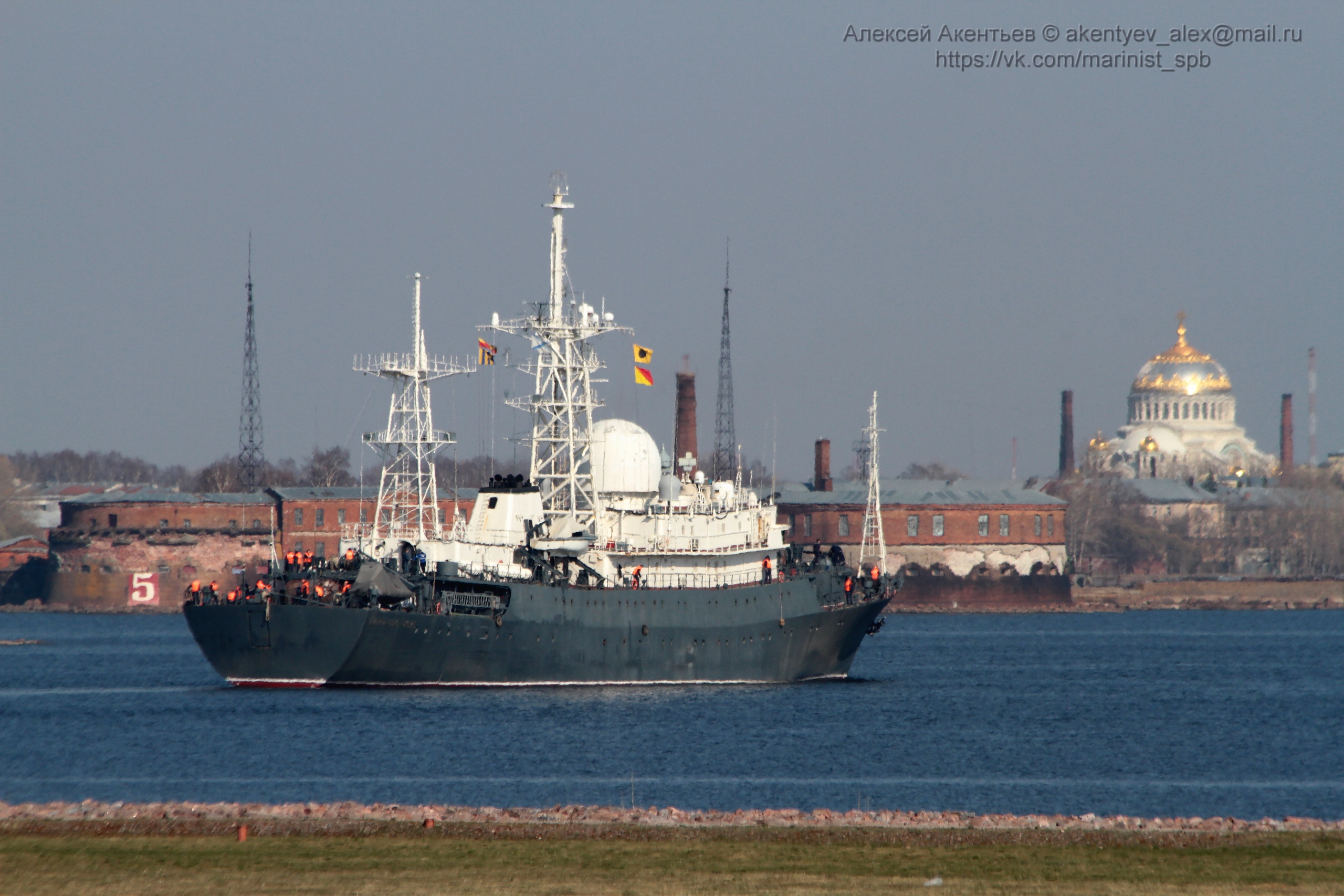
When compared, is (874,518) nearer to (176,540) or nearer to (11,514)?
(176,540)

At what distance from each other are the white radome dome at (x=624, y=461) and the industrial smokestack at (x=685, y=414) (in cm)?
5586

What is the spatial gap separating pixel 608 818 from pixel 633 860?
3708 mm

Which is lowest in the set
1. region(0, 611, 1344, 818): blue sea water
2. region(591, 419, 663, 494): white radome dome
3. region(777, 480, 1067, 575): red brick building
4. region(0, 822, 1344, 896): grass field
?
region(0, 611, 1344, 818): blue sea water

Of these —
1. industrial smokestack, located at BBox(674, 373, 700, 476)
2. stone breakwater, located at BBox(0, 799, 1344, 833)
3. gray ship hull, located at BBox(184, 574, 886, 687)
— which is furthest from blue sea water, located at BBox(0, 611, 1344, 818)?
industrial smokestack, located at BBox(674, 373, 700, 476)

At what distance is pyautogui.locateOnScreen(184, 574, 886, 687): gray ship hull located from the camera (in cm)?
5491

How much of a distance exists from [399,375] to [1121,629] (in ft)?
199

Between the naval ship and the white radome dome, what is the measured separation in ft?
0.25

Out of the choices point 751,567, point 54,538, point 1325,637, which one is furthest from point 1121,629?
point 54,538

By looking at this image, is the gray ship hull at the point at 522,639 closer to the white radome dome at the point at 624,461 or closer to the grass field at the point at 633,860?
the white radome dome at the point at 624,461

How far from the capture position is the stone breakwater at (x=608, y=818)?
2672 centimetres

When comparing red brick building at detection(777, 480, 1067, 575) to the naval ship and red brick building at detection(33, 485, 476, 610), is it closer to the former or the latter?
red brick building at detection(33, 485, 476, 610)

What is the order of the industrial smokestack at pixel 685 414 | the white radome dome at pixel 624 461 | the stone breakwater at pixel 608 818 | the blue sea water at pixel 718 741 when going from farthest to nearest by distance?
the industrial smokestack at pixel 685 414 < the white radome dome at pixel 624 461 < the blue sea water at pixel 718 741 < the stone breakwater at pixel 608 818

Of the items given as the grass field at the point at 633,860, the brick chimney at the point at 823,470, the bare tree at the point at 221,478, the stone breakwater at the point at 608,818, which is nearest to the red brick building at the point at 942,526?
the brick chimney at the point at 823,470

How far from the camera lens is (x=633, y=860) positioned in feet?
78.9
